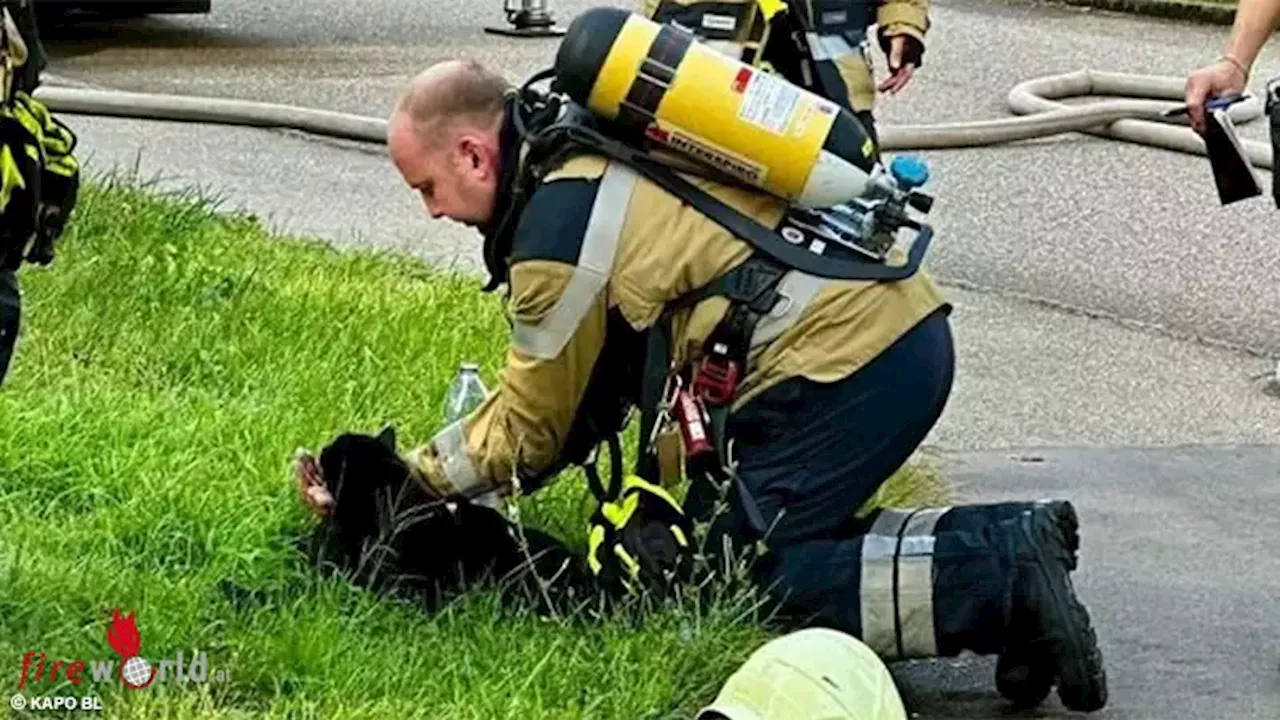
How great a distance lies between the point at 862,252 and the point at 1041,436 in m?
2.08

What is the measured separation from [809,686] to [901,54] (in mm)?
2514

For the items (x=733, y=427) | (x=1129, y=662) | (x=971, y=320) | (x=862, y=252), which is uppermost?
(x=862, y=252)

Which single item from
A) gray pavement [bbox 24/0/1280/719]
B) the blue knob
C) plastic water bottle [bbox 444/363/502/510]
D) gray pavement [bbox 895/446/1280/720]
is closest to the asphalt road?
gray pavement [bbox 24/0/1280/719]

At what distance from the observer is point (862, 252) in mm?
4258

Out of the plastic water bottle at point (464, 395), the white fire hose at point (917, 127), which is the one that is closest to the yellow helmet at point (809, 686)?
the plastic water bottle at point (464, 395)

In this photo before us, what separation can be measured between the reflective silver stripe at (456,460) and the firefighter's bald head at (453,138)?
1.39 ft

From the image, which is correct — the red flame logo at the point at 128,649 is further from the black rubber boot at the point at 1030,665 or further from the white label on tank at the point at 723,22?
the white label on tank at the point at 723,22

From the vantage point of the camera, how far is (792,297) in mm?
4164

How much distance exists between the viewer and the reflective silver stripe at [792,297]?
164 inches

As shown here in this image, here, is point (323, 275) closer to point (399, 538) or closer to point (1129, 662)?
point (399, 538)

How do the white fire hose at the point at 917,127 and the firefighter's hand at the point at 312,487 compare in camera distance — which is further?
the white fire hose at the point at 917,127

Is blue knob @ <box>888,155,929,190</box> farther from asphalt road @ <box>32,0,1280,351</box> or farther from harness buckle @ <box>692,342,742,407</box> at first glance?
asphalt road @ <box>32,0,1280,351</box>

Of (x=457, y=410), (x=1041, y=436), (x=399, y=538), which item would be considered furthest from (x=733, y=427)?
(x=1041, y=436)

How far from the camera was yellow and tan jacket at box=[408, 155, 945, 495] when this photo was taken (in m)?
4.12
